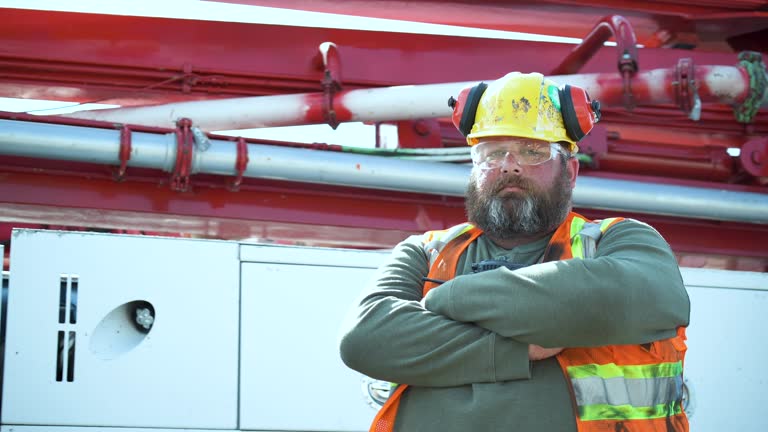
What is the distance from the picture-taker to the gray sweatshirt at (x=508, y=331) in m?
2.22

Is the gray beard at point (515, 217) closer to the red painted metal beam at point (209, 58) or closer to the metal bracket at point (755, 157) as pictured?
the red painted metal beam at point (209, 58)

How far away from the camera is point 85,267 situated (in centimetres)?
333

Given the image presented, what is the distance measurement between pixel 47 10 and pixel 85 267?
5.00 ft

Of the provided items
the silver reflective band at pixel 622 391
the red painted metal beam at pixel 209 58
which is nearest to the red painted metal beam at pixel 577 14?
the red painted metal beam at pixel 209 58

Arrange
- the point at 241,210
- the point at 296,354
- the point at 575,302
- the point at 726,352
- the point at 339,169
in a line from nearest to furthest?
1. the point at 575,302
2. the point at 296,354
3. the point at 726,352
4. the point at 339,169
5. the point at 241,210

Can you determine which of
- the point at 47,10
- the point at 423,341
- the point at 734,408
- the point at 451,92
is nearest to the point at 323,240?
the point at 451,92

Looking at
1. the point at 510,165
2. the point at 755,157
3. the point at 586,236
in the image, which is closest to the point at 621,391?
the point at 586,236

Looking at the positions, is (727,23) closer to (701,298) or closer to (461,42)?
(461,42)

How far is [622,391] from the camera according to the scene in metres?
2.32

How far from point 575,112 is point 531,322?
64 cm

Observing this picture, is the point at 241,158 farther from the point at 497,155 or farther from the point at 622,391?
the point at 622,391

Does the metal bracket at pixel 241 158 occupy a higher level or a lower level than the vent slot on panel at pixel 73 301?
higher

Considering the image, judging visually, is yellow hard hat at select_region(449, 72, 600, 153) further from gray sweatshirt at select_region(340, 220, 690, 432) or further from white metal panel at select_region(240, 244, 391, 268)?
white metal panel at select_region(240, 244, 391, 268)

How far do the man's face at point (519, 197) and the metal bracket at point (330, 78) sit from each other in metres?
1.92
